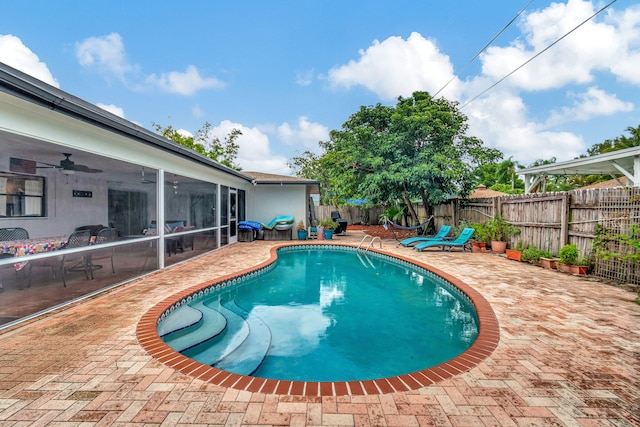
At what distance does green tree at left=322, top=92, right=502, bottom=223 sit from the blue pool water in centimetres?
574

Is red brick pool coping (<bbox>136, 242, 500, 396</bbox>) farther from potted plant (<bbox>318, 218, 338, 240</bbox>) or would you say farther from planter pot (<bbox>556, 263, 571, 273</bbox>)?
potted plant (<bbox>318, 218, 338, 240</bbox>)

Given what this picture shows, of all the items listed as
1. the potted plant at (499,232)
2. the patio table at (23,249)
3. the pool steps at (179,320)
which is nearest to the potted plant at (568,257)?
the potted plant at (499,232)

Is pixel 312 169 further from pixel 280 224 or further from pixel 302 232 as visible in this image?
pixel 302 232

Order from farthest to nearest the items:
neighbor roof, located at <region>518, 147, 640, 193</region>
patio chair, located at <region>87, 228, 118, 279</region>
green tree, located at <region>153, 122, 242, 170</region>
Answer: green tree, located at <region>153, 122, 242, 170</region> < neighbor roof, located at <region>518, 147, 640, 193</region> < patio chair, located at <region>87, 228, 118, 279</region>

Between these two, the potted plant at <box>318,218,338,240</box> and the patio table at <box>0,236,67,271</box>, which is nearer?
the patio table at <box>0,236,67,271</box>

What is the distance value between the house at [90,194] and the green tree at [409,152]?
253cm

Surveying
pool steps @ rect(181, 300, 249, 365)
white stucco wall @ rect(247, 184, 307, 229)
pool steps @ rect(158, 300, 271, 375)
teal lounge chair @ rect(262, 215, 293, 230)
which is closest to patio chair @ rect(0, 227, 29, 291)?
pool steps @ rect(158, 300, 271, 375)

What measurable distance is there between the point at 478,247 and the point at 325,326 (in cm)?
782

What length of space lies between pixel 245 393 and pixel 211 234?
8.14m

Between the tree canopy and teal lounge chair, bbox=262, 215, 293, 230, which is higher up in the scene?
the tree canopy

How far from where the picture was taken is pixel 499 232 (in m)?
9.81

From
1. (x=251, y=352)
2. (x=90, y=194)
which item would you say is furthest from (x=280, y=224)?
(x=251, y=352)

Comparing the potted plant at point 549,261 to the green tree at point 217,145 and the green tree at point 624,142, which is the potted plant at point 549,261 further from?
the green tree at point 217,145

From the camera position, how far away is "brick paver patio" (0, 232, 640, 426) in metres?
1.98
